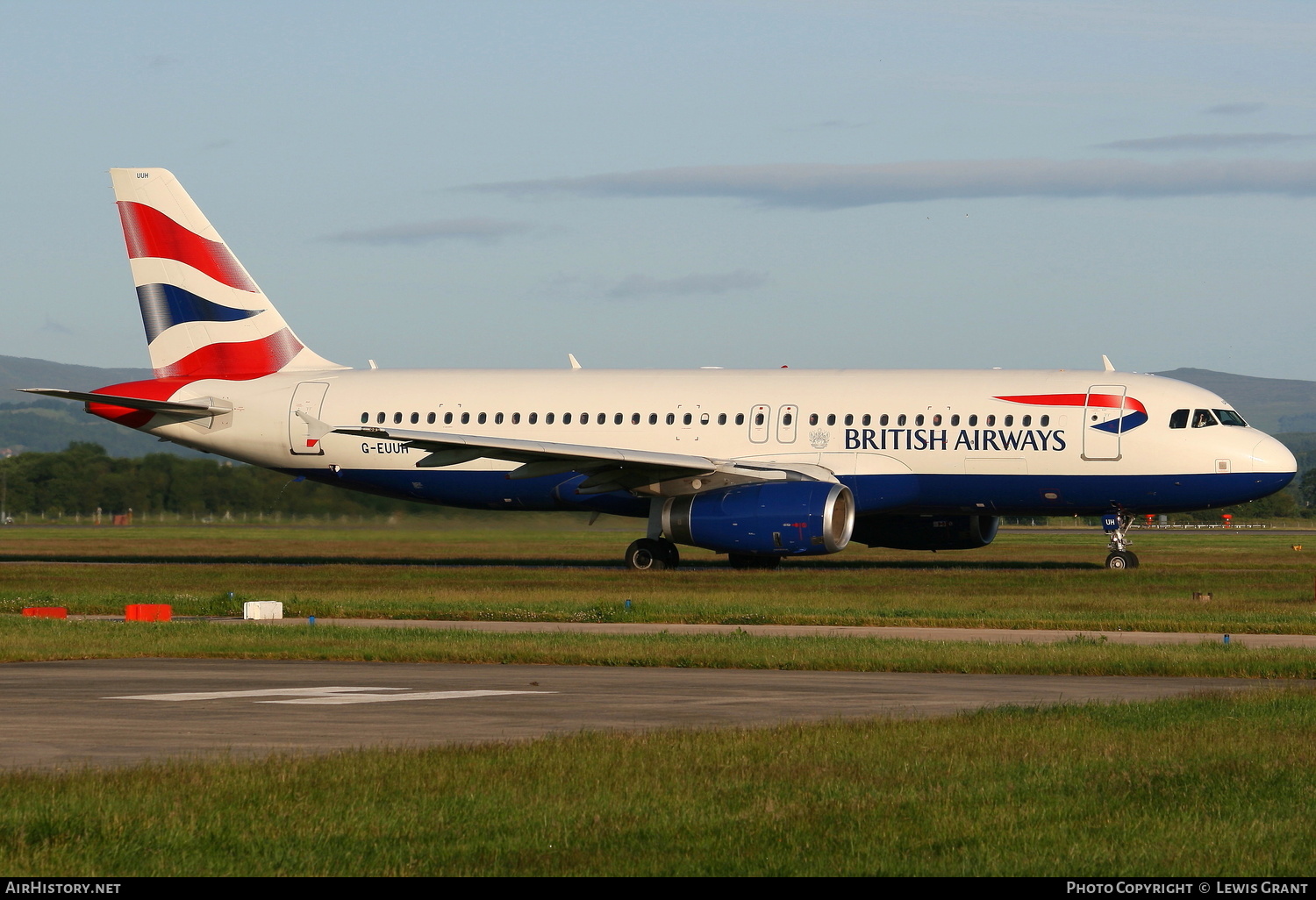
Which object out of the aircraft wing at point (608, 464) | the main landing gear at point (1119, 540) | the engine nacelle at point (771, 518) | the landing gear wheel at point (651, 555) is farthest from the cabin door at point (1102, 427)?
the landing gear wheel at point (651, 555)

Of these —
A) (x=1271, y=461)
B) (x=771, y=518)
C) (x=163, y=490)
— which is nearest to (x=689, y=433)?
(x=771, y=518)

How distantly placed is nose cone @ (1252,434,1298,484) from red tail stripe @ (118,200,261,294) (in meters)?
23.6

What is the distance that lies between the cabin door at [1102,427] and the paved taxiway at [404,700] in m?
18.5

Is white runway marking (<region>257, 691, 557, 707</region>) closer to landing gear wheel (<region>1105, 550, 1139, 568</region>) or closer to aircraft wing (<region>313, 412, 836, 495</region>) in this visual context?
aircraft wing (<region>313, 412, 836, 495</region>)

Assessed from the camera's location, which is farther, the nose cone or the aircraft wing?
the nose cone

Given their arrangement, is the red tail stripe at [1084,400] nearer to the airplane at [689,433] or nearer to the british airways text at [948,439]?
the airplane at [689,433]

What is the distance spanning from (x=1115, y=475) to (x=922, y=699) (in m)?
21.6

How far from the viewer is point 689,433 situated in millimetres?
38281

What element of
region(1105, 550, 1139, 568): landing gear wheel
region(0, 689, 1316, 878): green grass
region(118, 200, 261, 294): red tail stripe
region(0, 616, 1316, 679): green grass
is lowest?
region(1105, 550, 1139, 568): landing gear wheel

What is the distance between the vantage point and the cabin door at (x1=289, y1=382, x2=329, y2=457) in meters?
40.6

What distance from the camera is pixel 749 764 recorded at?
36.7 ft

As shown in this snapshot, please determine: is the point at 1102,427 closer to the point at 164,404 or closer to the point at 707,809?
the point at 164,404

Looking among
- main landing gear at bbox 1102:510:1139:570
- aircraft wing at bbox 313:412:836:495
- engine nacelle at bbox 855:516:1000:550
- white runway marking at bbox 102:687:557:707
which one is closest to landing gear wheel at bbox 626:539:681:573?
aircraft wing at bbox 313:412:836:495

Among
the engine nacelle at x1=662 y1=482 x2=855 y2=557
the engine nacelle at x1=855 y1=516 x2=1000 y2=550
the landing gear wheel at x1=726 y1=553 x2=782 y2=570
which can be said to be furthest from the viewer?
the engine nacelle at x1=855 y1=516 x2=1000 y2=550
